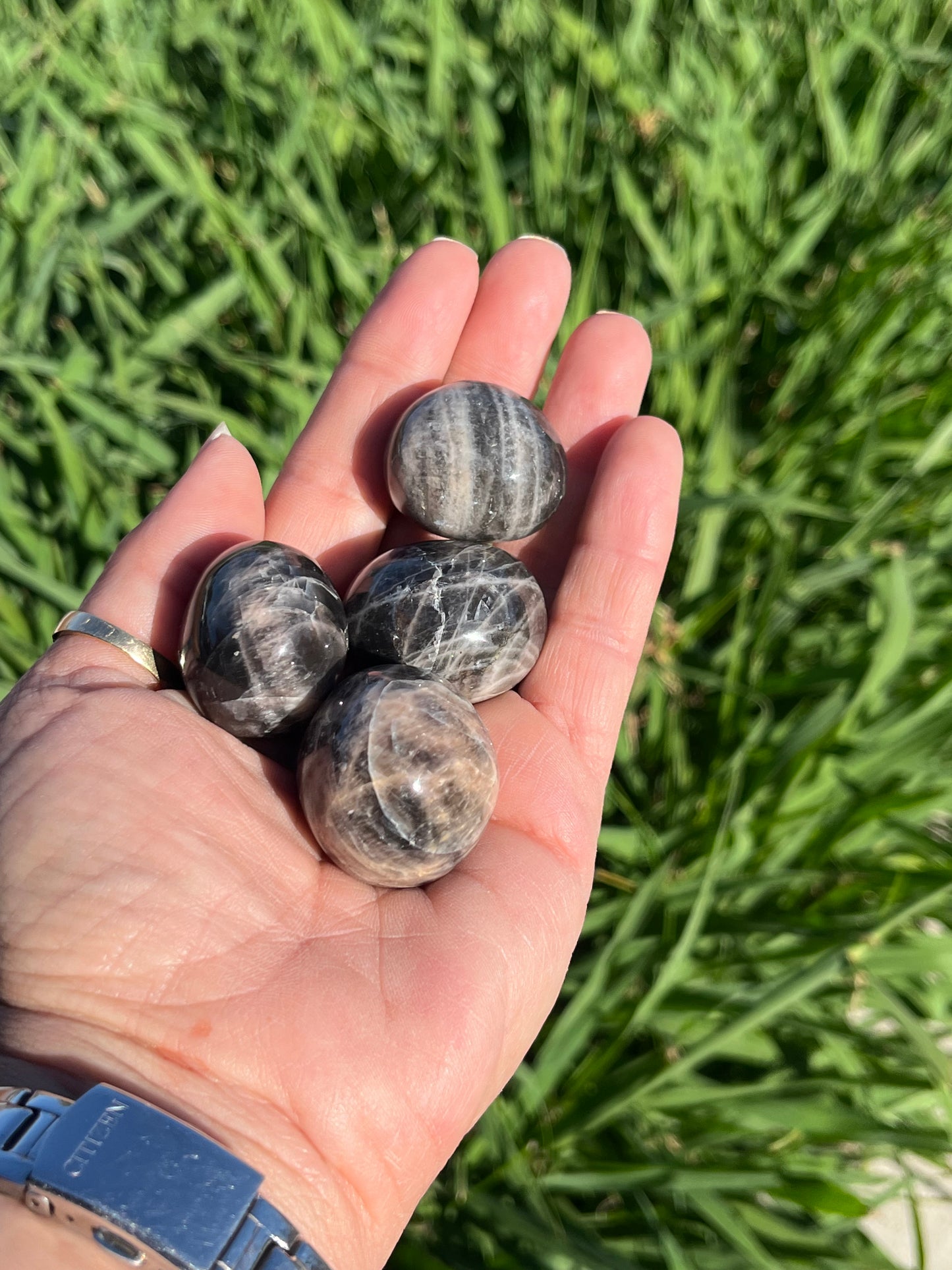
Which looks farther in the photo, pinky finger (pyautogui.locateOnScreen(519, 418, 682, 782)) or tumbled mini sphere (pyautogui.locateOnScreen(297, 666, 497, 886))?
pinky finger (pyautogui.locateOnScreen(519, 418, 682, 782))

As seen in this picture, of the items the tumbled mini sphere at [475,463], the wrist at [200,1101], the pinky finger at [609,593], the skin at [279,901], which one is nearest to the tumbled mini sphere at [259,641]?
the skin at [279,901]

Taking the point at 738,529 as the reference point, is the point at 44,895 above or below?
below

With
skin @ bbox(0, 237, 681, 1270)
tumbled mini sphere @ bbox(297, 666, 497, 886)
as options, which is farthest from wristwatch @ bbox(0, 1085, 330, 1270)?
tumbled mini sphere @ bbox(297, 666, 497, 886)

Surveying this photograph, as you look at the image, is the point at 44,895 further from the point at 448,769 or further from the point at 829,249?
the point at 829,249

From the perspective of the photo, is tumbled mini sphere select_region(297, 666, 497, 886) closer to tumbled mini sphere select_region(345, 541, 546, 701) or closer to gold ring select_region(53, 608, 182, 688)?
tumbled mini sphere select_region(345, 541, 546, 701)

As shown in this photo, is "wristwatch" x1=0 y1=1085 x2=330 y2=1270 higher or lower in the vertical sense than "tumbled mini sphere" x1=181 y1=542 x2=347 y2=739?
lower

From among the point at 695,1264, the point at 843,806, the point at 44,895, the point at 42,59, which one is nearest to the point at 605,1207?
the point at 695,1264

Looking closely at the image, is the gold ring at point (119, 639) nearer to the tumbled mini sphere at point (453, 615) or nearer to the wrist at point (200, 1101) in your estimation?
the tumbled mini sphere at point (453, 615)
